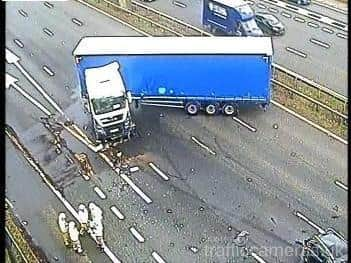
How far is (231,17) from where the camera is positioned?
34250 mm

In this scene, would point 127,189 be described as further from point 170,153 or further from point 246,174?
point 246,174

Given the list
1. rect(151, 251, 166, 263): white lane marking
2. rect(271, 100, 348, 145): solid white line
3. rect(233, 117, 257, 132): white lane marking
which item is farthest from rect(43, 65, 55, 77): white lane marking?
rect(151, 251, 166, 263): white lane marking

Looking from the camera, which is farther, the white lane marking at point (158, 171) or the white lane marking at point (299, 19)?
the white lane marking at point (299, 19)

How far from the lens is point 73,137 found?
27.2 metres

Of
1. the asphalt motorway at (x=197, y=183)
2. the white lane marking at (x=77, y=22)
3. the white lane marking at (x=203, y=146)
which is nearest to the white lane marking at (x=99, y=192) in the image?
the asphalt motorway at (x=197, y=183)

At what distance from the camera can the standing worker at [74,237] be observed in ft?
67.2

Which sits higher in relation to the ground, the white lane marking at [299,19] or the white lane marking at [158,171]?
the white lane marking at [299,19]

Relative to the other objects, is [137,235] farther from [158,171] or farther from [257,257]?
[257,257]

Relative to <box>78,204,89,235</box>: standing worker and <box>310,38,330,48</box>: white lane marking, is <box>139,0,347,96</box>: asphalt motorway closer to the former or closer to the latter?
<box>310,38,330,48</box>: white lane marking

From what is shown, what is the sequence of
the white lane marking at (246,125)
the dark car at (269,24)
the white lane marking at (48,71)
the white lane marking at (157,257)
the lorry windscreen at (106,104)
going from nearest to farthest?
1. the white lane marking at (157,257)
2. the lorry windscreen at (106,104)
3. the white lane marking at (246,125)
4. the white lane marking at (48,71)
5. the dark car at (269,24)

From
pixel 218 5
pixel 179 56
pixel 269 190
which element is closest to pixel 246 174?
pixel 269 190

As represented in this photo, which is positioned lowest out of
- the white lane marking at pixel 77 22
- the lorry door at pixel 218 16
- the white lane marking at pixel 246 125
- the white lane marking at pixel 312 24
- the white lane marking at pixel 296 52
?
the white lane marking at pixel 246 125

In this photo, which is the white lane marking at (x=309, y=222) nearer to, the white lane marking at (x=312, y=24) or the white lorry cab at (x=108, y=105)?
the white lorry cab at (x=108, y=105)

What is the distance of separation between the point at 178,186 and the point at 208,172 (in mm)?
1475
